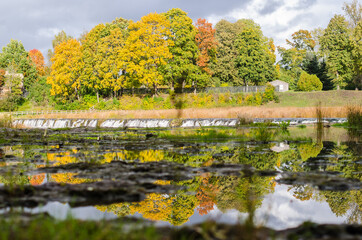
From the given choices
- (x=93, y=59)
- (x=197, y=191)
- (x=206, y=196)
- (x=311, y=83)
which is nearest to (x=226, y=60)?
A: (x=311, y=83)

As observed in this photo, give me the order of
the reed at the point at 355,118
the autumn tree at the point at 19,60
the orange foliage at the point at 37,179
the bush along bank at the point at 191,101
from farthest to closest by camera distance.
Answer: the autumn tree at the point at 19,60 → the bush along bank at the point at 191,101 → the reed at the point at 355,118 → the orange foliage at the point at 37,179

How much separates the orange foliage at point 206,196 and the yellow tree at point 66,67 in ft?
181

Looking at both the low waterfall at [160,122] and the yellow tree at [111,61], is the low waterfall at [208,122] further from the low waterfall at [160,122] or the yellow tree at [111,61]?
the yellow tree at [111,61]

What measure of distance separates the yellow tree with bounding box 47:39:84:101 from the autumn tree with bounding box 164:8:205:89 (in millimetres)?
15497

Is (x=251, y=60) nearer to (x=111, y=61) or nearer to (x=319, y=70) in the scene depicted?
(x=319, y=70)

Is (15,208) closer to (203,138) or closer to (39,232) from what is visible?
(39,232)

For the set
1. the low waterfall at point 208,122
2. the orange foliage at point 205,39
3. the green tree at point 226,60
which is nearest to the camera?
the low waterfall at point 208,122

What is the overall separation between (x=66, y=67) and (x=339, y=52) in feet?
158

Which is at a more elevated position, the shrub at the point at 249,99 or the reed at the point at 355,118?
the shrub at the point at 249,99

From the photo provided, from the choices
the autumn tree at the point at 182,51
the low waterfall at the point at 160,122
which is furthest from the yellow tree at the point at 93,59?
the low waterfall at the point at 160,122

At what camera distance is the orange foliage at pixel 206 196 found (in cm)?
450

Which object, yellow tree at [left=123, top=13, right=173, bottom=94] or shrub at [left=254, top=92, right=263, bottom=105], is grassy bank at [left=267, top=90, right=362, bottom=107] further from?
yellow tree at [left=123, top=13, right=173, bottom=94]

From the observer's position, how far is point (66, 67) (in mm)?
57625

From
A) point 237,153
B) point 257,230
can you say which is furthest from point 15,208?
point 237,153
